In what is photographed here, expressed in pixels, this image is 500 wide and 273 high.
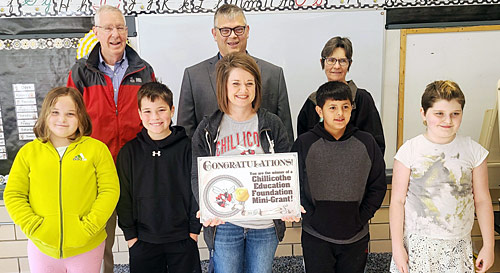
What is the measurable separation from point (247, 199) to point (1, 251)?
2.51 meters

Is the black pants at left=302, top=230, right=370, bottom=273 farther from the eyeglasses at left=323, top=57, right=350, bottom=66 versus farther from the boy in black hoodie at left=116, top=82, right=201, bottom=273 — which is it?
the eyeglasses at left=323, top=57, right=350, bottom=66

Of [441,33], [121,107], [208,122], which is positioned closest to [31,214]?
[121,107]

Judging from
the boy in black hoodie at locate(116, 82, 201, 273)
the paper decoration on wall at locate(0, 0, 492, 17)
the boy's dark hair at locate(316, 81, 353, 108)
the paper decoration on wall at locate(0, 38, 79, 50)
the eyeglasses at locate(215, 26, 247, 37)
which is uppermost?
the paper decoration on wall at locate(0, 0, 492, 17)

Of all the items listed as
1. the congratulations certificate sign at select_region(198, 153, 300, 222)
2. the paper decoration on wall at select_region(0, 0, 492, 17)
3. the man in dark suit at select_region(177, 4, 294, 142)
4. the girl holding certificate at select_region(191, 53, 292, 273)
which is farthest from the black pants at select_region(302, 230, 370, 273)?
the paper decoration on wall at select_region(0, 0, 492, 17)

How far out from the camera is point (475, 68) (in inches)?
116

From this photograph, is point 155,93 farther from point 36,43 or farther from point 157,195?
point 36,43

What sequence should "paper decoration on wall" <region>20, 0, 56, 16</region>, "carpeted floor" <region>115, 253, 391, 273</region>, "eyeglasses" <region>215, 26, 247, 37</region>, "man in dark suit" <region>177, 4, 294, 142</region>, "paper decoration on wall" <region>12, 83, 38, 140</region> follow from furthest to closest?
"carpeted floor" <region>115, 253, 391, 273</region> < "paper decoration on wall" <region>12, 83, 38, 140</region> < "paper decoration on wall" <region>20, 0, 56, 16</region> < "man in dark suit" <region>177, 4, 294, 142</region> < "eyeglasses" <region>215, 26, 247, 37</region>

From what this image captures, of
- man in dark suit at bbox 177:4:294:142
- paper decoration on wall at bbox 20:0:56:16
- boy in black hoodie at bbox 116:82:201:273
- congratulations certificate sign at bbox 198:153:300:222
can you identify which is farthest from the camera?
paper decoration on wall at bbox 20:0:56:16

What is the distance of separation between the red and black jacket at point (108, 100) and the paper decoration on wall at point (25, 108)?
32.0 inches

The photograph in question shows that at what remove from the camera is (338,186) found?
6.24 ft

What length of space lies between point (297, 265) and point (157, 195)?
5.23 ft

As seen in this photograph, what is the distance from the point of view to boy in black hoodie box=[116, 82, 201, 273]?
1.97 m

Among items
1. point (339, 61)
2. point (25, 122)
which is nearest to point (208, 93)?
point (339, 61)

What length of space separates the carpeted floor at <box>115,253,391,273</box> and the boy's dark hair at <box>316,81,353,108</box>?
1603 millimetres
